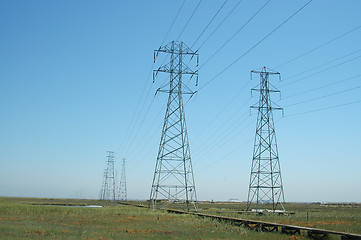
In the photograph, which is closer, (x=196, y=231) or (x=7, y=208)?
(x=196, y=231)

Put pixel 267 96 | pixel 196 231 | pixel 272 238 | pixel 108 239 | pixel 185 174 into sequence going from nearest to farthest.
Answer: pixel 108 239 < pixel 272 238 < pixel 196 231 < pixel 185 174 < pixel 267 96

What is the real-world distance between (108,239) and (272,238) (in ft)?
33.7

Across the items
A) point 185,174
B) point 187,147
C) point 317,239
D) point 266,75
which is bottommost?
point 317,239

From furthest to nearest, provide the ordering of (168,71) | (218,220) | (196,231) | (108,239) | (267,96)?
(267,96)
(168,71)
(218,220)
(196,231)
(108,239)

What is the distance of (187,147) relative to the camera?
48938mm

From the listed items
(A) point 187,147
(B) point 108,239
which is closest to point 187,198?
(A) point 187,147

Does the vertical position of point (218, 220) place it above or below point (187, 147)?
below

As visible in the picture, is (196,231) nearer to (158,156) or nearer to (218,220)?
(218,220)

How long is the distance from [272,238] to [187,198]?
26950mm

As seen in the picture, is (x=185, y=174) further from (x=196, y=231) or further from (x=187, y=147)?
(x=196, y=231)

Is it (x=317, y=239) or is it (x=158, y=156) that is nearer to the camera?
(x=317, y=239)

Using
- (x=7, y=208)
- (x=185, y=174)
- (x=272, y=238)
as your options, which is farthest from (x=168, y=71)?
(x=272, y=238)

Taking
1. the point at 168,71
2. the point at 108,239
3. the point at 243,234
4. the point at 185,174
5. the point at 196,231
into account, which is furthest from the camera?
the point at 168,71

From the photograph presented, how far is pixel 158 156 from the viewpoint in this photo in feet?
163
